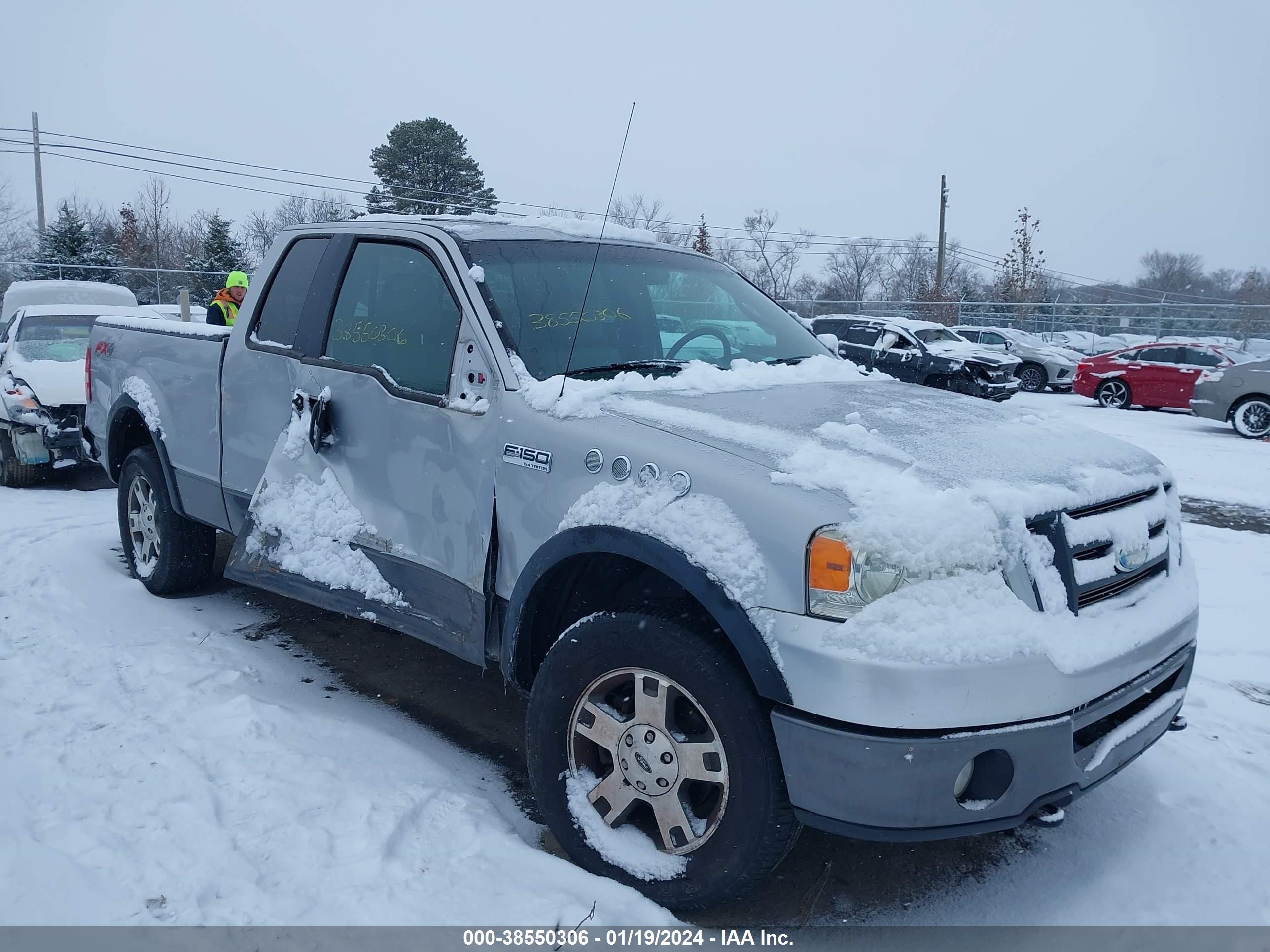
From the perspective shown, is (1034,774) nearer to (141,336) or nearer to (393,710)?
(393,710)

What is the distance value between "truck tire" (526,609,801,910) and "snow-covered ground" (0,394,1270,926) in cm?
16

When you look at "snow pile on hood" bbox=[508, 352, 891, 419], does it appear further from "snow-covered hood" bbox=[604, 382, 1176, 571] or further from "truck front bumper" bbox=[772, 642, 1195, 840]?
"truck front bumper" bbox=[772, 642, 1195, 840]

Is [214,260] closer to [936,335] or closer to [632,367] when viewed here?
[936,335]

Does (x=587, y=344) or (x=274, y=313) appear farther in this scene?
(x=274, y=313)

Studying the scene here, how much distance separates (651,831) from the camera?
2.72 m

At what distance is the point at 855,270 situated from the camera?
61438 mm

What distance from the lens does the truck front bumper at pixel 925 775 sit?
2.24 m

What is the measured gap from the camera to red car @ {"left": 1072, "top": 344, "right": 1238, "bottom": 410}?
17.1 metres

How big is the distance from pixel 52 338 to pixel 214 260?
78.5 ft

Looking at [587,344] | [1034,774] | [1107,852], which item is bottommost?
[1107,852]

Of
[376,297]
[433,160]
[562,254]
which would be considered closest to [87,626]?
[376,297]

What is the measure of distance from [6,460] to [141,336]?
4.79 m

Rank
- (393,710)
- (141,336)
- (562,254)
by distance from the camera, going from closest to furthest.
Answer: (562,254)
(393,710)
(141,336)

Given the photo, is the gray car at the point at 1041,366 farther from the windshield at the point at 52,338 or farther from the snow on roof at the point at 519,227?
the snow on roof at the point at 519,227
